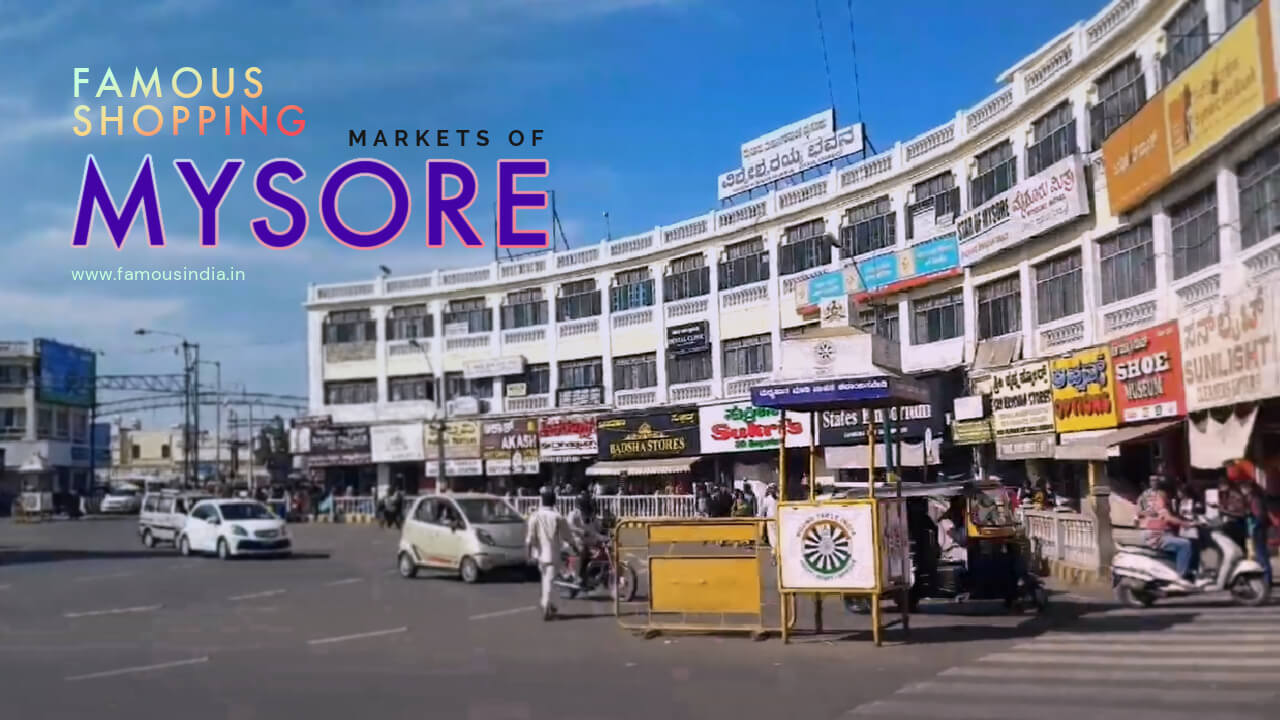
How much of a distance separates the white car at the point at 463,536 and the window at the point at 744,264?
20847mm

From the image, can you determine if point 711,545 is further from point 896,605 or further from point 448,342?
point 448,342

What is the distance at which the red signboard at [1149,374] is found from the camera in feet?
75.5

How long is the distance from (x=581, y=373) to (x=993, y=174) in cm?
2173

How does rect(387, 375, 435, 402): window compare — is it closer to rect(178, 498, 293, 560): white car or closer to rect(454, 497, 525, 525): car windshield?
rect(178, 498, 293, 560): white car

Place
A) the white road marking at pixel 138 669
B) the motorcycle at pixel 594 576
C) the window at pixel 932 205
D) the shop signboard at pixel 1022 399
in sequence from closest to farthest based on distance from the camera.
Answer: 1. the white road marking at pixel 138 669
2. the motorcycle at pixel 594 576
3. the shop signboard at pixel 1022 399
4. the window at pixel 932 205

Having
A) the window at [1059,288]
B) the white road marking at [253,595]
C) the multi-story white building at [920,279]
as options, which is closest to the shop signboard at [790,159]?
the multi-story white building at [920,279]

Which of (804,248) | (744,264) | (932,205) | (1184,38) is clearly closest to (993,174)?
(932,205)

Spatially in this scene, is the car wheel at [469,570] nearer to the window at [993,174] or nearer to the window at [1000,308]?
the window at [1000,308]

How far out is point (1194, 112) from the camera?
824 inches

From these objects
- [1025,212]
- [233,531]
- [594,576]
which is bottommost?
[594,576]

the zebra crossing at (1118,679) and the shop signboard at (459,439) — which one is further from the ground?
the shop signboard at (459,439)

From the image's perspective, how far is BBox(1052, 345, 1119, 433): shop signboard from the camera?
2628 centimetres

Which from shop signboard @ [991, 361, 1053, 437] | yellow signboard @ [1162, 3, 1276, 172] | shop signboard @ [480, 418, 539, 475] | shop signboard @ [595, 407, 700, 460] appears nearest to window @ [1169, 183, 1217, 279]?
yellow signboard @ [1162, 3, 1276, 172]

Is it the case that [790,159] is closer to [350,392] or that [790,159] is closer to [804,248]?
[804,248]
